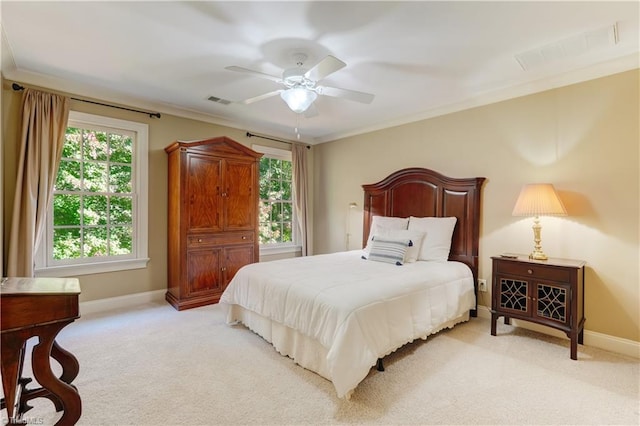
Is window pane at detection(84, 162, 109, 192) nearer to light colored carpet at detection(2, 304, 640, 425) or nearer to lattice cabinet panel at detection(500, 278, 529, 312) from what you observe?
light colored carpet at detection(2, 304, 640, 425)

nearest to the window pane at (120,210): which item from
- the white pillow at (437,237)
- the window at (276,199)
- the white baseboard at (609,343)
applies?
the window at (276,199)

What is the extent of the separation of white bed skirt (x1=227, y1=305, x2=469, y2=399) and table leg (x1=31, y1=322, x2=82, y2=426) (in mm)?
1348

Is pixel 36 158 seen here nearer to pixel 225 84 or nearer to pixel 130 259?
pixel 130 259

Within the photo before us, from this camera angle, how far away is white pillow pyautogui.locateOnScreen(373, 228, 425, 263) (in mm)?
3461

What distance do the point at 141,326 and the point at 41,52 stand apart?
2.70m

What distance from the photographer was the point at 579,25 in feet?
7.34

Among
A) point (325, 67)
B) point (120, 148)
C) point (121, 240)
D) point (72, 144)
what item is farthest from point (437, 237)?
point (72, 144)

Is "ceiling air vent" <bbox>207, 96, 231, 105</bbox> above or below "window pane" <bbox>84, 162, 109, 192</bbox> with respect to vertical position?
above

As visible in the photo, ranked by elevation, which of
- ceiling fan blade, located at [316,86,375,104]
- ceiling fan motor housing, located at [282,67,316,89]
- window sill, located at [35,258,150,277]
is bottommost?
window sill, located at [35,258,150,277]

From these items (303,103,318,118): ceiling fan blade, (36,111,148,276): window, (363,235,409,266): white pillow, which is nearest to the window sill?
(36,111,148,276): window

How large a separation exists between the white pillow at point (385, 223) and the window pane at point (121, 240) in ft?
9.88

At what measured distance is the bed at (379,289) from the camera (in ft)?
6.79

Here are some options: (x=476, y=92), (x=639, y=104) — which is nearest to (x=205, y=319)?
(x=476, y=92)

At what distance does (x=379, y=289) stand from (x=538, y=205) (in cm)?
175
